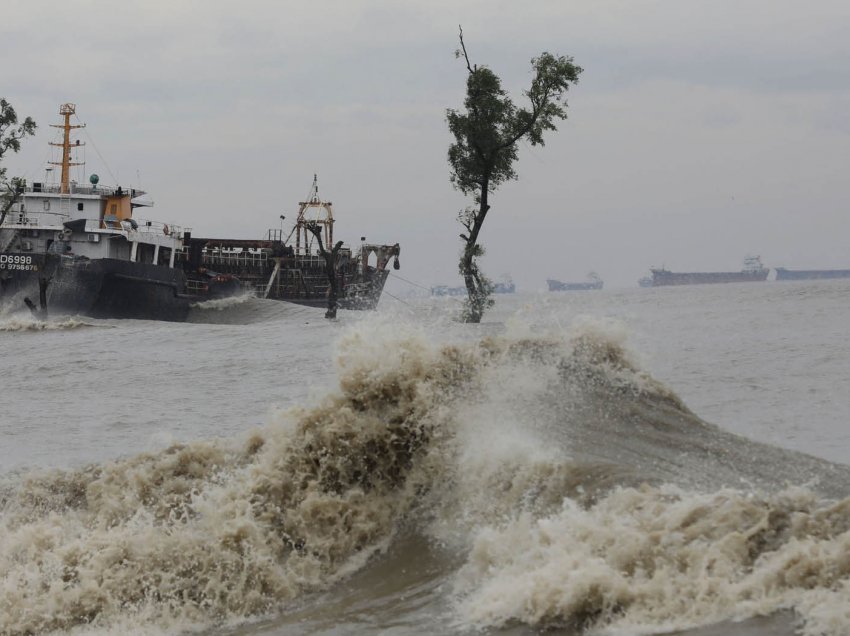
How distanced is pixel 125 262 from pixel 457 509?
39269mm

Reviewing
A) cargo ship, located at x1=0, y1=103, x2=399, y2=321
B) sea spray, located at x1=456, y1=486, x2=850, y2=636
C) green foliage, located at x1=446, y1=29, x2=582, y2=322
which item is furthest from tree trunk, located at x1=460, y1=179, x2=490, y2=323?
sea spray, located at x1=456, y1=486, x2=850, y2=636

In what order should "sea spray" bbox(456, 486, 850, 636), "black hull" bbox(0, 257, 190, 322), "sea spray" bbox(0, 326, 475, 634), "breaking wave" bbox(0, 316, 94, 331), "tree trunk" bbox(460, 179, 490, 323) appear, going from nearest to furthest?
"sea spray" bbox(456, 486, 850, 636)
"sea spray" bbox(0, 326, 475, 634)
"tree trunk" bbox(460, 179, 490, 323)
"breaking wave" bbox(0, 316, 94, 331)
"black hull" bbox(0, 257, 190, 322)

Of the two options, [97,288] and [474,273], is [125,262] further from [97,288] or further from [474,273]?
[474,273]

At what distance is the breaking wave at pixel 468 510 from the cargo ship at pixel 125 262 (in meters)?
34.5

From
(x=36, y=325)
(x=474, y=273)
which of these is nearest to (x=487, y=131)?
(x=474, y=273)

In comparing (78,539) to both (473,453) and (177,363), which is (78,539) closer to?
(473,453)

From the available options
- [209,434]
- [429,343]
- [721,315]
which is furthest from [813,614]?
[721,315]

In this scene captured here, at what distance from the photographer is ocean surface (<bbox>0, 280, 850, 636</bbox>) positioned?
19.3 ft

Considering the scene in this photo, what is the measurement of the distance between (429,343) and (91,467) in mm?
3627

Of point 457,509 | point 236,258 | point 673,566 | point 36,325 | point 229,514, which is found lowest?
point 36,325

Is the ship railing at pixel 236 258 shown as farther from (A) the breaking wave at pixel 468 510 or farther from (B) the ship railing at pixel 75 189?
(A) the breaking wave at pixel 468 510

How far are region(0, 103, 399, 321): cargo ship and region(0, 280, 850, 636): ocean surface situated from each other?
31269 millimetres

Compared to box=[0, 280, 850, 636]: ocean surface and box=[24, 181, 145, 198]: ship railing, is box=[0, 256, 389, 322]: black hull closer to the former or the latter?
box=[24, 181, 145, 198]: ship railing

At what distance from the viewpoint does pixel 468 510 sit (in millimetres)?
8156
